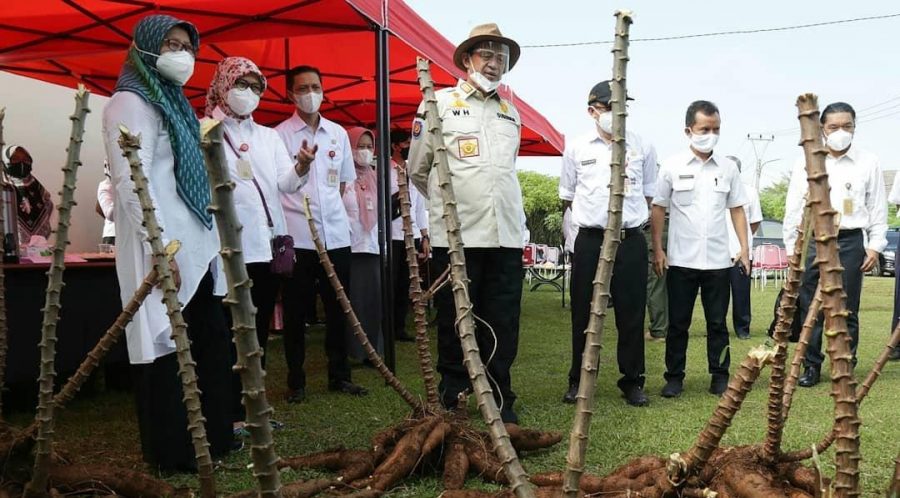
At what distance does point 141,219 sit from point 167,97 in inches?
19.9

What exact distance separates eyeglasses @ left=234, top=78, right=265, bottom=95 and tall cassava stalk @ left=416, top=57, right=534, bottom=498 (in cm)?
254

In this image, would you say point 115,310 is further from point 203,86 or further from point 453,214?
point 203,86

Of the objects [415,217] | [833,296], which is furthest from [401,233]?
[833,296]

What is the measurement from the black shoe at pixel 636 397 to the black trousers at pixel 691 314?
15.5 inches

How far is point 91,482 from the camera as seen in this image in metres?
2.29

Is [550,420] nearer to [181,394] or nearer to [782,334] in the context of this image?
[181,394]

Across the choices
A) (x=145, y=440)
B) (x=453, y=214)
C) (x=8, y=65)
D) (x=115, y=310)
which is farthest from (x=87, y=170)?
(x=453, y=214)

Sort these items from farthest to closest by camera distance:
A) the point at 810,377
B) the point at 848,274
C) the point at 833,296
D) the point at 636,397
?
1. the point at 848,274
2. the point at 810,377
3. the point at 636,397
4. the point at 833,296

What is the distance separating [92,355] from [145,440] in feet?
4.59

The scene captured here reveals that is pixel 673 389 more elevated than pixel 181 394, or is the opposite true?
pixel 181 394

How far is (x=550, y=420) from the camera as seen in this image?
150 inches

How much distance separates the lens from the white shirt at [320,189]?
14.7ft

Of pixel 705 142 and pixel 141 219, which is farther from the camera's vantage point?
pixel 705 142

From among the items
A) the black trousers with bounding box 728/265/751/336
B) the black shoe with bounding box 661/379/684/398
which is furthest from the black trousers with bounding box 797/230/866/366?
the black trousers with bounding box 728/265/751/336
